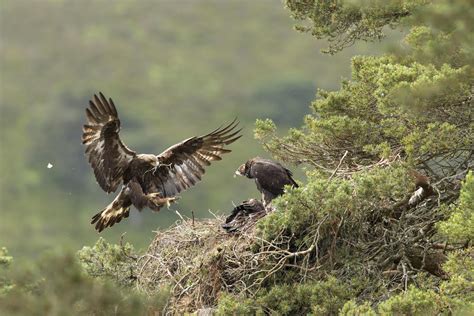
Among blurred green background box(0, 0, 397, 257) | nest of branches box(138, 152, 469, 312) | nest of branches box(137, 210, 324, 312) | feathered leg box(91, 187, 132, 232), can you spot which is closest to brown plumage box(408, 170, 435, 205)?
nest of branches box(138, 152, 469, 312)

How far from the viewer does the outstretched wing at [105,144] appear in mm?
11391

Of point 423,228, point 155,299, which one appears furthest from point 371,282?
Result: point 155,299

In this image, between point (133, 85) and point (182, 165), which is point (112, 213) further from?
point (133, 85)

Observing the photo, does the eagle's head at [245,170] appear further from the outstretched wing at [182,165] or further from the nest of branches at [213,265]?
the nest of branches at [213,265]

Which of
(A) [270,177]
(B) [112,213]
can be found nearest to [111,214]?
(B) [112,213]

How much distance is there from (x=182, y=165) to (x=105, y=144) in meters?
1.57

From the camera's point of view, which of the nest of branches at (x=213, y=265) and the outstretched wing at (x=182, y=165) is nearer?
the nest of branches at (x=213, y=265)

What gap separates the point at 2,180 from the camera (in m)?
92.0

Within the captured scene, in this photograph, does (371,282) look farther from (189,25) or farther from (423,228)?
(189,25)

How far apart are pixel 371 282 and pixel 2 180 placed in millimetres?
85563

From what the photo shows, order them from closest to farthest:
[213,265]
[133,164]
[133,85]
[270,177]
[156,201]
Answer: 1. [213,265]
2. [270,177]
3. [156,201]
4. [133,164]
5. [133,85]

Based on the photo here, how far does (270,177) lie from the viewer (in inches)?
461

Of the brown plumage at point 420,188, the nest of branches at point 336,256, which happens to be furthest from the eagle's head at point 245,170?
the brown plumage at point 420,188

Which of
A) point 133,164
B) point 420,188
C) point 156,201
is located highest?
point 133,164
